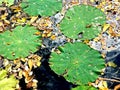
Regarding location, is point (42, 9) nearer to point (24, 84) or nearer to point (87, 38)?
point (87, 38)

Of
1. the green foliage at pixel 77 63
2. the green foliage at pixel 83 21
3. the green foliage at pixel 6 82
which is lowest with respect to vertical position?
the green foliage at pixel 6 82

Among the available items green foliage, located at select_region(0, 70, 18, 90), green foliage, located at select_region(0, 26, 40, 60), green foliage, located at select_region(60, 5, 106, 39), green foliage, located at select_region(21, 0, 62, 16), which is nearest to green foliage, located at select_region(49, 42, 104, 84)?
green foliage, located at select_region(60, 5, 106, 39)

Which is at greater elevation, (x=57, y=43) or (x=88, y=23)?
(x=88, y=23)

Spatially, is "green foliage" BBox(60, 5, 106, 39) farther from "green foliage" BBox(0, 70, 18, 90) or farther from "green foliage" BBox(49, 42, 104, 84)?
"green foliage" BBox(0, 70, 18, 90)

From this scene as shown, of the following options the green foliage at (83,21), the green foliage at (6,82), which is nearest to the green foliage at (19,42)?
the green foliage at (6,82)

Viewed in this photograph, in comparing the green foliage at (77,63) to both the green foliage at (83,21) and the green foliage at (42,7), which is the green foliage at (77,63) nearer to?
the green foliage at (83,21)

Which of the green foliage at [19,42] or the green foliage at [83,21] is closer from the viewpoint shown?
the green foliage at [19,42]

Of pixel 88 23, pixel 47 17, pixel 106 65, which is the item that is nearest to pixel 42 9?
pixel 47 17
